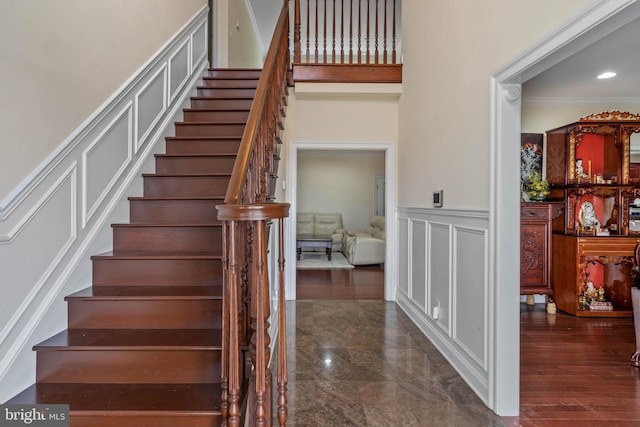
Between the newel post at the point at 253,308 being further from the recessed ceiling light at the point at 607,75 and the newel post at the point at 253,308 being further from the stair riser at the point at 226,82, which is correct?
the recessed ceiling light at the point at 607,75

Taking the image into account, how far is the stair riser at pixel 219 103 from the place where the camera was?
3561 millimetres

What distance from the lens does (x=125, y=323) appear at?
179cm

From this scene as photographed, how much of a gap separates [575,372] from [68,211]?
344 centimetres

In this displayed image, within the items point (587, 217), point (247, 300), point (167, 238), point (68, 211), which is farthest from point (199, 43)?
point (587, 217)

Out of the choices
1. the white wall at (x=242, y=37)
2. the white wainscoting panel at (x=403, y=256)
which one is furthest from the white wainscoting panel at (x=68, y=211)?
the white wainscoting panel at (x=403, y=256)

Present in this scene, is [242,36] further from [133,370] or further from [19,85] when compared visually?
[133,370]

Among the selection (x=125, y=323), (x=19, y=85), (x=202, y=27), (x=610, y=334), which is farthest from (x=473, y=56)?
(x=202, y=27)

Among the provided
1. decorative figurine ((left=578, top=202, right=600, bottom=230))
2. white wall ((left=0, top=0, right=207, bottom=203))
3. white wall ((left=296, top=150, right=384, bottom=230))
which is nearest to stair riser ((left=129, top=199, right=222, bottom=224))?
white wall ((left=0, top=0, right=207, bottom=203))

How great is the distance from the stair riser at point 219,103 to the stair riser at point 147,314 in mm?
2386

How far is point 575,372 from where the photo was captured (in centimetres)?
237

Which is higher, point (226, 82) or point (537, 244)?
point (226, 82)

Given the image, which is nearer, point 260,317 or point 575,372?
point 260,317

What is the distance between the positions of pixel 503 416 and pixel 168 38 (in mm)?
3976

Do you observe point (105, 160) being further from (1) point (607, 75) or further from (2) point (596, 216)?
(2) point (596, 216)
